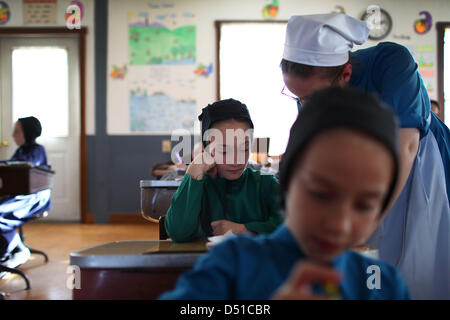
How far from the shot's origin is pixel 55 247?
367 cm

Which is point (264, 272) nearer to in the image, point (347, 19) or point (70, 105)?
point (347, 19)

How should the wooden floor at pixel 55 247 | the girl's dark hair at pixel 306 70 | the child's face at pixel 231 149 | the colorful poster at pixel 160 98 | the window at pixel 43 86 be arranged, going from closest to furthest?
1. the girl's dark hair at pixel 306 70
2. the child's face at pixel 231 149
3. the wooden floor at pixel 55 247
4. the window at pixel 43 86
5. the colorful poster at pixel 160 98

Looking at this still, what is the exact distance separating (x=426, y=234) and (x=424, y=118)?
31 cm

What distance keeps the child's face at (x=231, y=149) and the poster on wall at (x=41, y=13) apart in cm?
453

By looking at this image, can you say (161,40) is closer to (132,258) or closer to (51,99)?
(51,99)

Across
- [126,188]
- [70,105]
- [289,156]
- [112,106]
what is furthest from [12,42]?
[289,156]

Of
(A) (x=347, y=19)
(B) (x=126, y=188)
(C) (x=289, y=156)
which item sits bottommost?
(B) (x=126, y=188)

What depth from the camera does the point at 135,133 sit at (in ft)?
16.3

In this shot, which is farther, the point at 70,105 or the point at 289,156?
the point at 70,105

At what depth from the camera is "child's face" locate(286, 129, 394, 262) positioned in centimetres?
42

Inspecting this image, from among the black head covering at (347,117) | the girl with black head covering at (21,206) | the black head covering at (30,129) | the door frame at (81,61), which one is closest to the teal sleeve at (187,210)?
the black head covering at (347,117)

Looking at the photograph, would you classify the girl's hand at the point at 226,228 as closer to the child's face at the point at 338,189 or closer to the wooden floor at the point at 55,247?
the wooden floor at the point at 55,247

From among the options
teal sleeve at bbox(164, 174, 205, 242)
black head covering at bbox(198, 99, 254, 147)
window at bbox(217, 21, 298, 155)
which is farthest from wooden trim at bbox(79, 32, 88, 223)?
teal sleeve at bbox(164, 174, 205, 242)

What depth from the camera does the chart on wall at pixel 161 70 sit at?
4.92 m
